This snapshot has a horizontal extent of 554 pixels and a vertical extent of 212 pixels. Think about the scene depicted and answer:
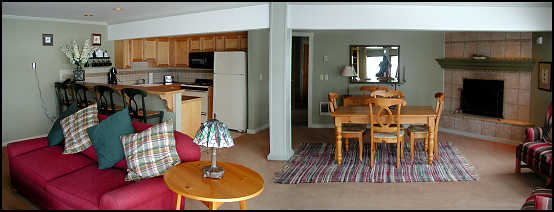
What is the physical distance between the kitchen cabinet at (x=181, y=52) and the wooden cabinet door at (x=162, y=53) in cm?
16

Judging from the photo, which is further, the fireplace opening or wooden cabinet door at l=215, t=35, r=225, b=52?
wooden cabinet door at l=215, t=35, r=225, b=52

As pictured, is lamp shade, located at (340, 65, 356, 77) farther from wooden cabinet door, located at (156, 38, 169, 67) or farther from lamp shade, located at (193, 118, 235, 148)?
lamp shade, located at (193, 118, 235, 148)

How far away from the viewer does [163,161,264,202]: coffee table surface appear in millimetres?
2543

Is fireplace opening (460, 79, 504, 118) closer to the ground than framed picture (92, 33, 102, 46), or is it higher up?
closer to the ground

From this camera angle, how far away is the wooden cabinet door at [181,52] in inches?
292

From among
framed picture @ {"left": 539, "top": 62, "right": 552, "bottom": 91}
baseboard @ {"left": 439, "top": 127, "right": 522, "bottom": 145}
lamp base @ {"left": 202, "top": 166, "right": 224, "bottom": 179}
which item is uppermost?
framed picture @ {"left": 539, "top": 62, "right": 552, "bottom": 91}

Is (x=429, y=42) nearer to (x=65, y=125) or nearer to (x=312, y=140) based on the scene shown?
(x=312, y=140)

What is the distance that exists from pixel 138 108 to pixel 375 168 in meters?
3.05

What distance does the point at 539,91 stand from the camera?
5766mm

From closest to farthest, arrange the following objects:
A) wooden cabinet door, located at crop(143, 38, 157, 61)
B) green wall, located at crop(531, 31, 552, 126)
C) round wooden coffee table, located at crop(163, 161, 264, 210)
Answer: round wooden coffee table, located at crop(163, 161, 264, 210) < green wall, located at crop(531, 31, 552, 126) < wooden cabinet door, located at crop(143, 38, 157, 61)

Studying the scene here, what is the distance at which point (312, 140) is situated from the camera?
6.27 meters

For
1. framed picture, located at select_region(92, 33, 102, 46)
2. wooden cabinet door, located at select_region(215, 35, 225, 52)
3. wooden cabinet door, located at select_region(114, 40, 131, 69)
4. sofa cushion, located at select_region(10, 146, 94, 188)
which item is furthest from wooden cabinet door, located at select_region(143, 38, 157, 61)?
sofa cushion, located at select_region(10, 146, 94, 188)

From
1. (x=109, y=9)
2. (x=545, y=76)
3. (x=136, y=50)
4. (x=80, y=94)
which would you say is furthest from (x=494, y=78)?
(x=80, y=94)

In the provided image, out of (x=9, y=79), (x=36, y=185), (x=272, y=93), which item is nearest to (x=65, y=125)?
(x=36, y=185)
